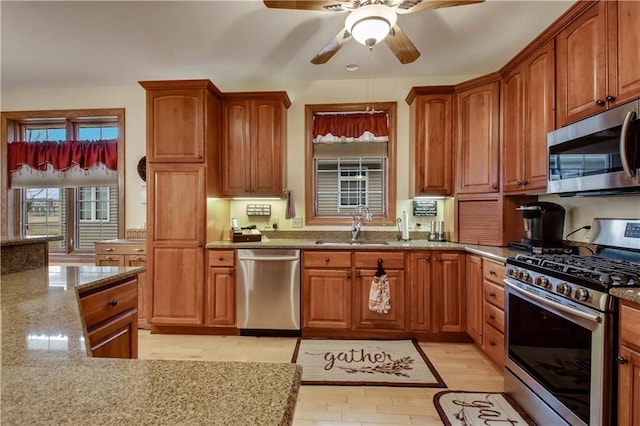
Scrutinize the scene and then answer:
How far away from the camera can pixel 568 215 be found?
2477 millimetres

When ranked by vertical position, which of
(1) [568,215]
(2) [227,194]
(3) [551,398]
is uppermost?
(2) [227,194]

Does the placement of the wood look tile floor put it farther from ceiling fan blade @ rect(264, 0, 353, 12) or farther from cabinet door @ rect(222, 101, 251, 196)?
ceiling fan blade @ rect(264, 0, 353, 12)

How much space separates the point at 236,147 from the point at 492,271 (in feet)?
8.98

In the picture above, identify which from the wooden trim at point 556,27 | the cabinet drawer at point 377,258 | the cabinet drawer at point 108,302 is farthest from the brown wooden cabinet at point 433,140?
the cabinet drawer at point 108,302

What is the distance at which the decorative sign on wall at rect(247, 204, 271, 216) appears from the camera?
11.8 ft

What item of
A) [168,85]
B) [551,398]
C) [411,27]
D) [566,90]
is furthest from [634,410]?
[168,85]

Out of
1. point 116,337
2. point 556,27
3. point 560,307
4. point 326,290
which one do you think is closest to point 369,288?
point 326,290

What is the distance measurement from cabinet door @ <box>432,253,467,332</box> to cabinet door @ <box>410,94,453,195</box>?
29.1 inches

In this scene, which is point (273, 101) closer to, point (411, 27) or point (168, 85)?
point (168, 85)

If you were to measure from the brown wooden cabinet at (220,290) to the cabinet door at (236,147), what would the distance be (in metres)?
0.74

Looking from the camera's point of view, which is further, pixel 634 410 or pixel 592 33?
pixel 592 33

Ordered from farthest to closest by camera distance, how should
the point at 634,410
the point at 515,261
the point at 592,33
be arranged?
1. the point at 515,261
2. the point at 592,33
3. the point at 634,410

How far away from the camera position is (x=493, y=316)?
2379 mm

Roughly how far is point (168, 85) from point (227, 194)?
47.6 inches
